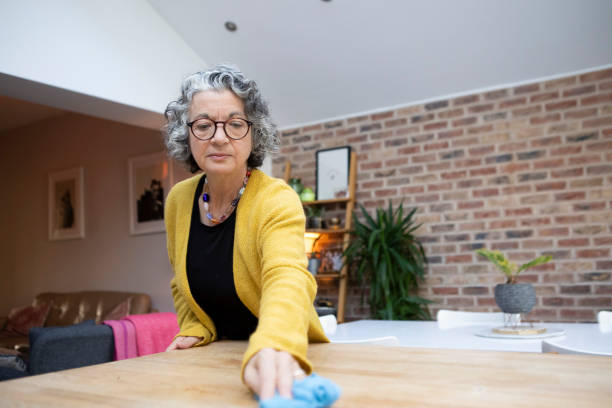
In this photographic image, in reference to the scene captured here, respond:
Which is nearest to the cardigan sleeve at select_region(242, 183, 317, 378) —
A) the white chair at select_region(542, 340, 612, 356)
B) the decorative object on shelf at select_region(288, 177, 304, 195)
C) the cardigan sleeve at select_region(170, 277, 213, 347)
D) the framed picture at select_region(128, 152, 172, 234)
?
the cardigan sleeve at select_region(170, 277, 213, 347)

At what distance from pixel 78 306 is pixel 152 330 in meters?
2.91

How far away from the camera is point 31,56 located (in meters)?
3.45

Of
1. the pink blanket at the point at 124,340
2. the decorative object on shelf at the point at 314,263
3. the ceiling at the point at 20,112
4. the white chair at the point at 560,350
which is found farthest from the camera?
the ceiling at the point at 20,112

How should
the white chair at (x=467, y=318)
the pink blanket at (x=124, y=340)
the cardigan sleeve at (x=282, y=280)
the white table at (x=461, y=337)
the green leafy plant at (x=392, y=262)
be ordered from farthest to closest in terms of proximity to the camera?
the green leafy plant at (x=392, y=262) < the pink blanket at (x=124, y=340) < the white chair at (x=467, y=318) < the white table at (x=461, y=337) < the cardigan sleeve at (x=282, y=280)

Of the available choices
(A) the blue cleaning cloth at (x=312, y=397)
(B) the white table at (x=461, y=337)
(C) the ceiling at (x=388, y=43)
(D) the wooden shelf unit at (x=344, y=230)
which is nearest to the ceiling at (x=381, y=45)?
(C) the ceiling at (x=388, y=43)

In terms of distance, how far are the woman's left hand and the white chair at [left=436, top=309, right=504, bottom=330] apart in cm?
219

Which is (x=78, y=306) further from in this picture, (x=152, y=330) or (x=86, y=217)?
(x=152, y=330)

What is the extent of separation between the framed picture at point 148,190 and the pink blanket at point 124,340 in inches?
91.3

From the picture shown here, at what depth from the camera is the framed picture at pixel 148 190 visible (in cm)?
575

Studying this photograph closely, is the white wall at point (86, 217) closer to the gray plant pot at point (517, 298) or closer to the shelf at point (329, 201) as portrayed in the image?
the shelf at point (329, 201)

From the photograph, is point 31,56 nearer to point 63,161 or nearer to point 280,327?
point 280,327

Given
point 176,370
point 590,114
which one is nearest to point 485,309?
point 590,114

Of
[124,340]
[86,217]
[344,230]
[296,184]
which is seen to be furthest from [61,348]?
[86,217]

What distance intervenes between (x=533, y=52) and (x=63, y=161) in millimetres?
5860
